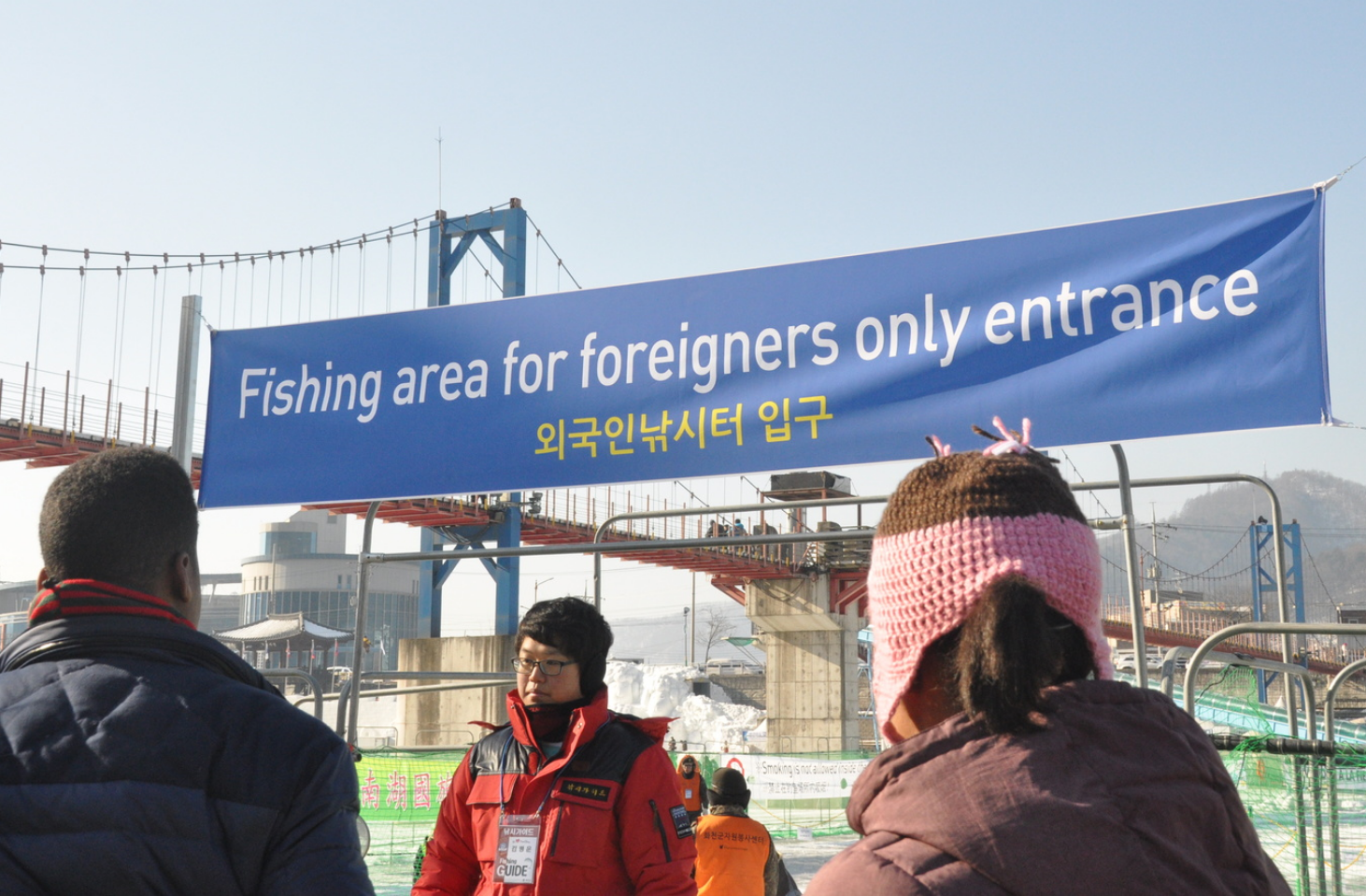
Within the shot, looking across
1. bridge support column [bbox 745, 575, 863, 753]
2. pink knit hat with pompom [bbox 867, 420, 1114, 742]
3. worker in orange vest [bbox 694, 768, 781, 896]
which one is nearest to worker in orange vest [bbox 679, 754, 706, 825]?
worker in orange vest [bbox 694, 768, 781, 896]

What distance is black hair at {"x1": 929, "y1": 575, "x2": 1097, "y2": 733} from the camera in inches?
40.9

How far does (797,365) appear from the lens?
4023 mm

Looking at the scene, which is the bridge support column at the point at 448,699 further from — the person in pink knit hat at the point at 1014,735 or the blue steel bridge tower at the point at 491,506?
the person in pink knit hat at the point at 1014,735

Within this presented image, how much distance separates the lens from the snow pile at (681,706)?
48562mm

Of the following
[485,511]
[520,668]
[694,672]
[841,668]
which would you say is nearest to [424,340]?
[520,668]

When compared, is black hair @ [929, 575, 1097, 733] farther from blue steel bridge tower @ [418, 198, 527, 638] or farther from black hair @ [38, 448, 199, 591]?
blue steel bridge tower @ [418, 198, 527, 638]

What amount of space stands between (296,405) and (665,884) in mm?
2804

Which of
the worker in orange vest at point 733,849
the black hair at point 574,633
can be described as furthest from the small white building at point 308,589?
the black hair at point 574,633

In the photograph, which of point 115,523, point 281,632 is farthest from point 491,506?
point 281,632

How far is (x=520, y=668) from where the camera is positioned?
10.1ft

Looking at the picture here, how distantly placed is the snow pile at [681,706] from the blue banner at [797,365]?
34.1 meters

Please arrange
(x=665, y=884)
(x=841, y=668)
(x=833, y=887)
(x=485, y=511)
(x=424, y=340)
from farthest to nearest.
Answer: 1. (x=841, y=668)
2. (x=485, y=511)
3. (x=424, y=340)
4. (x=665, y=884)
5. (x=833, y=887)

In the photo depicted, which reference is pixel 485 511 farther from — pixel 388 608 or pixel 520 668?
pixel 388 608

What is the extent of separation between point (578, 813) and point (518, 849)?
0.56 ft
